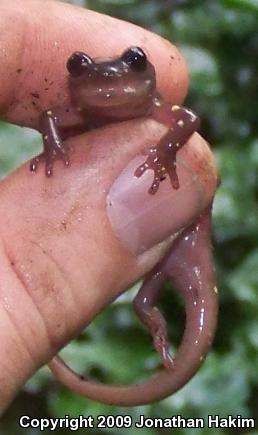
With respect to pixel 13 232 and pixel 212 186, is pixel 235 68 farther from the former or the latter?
pixel 13 232

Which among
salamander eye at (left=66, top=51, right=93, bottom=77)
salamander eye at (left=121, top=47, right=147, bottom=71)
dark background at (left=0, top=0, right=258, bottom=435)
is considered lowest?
dark background at (left=0, top=0, right=258, bottom=435)

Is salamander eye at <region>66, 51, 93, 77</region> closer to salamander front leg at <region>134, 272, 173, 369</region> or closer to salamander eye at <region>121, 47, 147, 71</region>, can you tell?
salamander eye at <region>121, 47, 147, 71</region>

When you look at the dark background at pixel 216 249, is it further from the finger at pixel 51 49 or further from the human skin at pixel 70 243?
the human skin at pixel 70 243

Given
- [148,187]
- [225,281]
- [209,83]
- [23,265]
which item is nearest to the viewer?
[23,265]

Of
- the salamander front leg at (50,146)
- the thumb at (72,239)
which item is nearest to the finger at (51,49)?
the salamander front leg at (50,146)

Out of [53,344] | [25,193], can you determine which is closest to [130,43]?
[25,193]

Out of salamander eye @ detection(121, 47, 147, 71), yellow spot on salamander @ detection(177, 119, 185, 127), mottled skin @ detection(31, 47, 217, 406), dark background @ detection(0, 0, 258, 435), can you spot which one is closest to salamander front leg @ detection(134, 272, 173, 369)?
mottled skin @ detection(31, 47, 217, 406)
